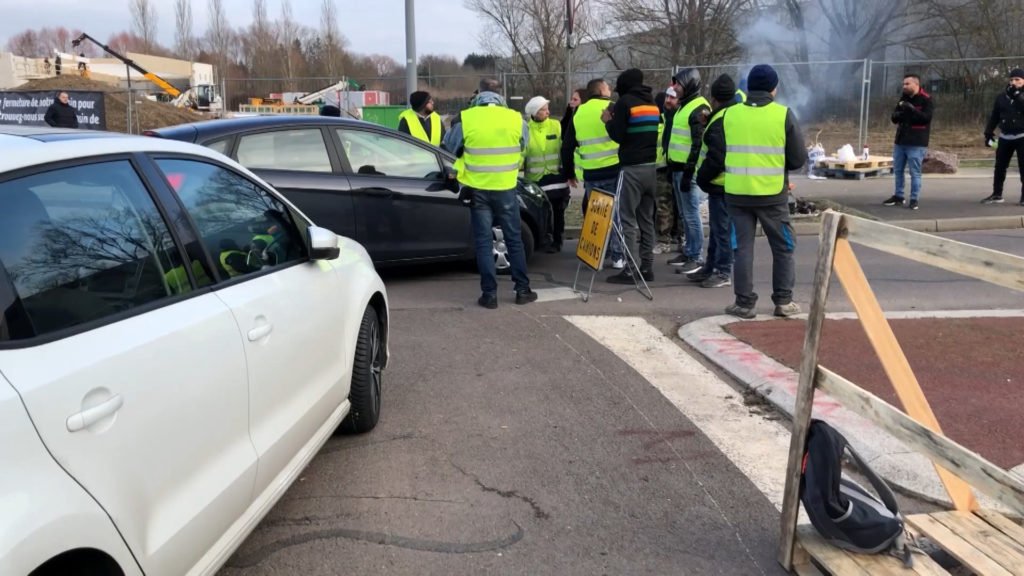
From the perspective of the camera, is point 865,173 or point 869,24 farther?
point 869,24

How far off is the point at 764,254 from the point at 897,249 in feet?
23.6

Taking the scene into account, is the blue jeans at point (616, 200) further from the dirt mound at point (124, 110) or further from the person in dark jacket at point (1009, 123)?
the dirt mound at point (124, 110)

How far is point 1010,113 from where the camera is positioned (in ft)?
39.2

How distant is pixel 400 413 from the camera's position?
475 centimetres

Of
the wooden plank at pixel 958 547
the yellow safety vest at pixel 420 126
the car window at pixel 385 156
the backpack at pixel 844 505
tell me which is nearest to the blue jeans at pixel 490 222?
the car window at pixel 385 156

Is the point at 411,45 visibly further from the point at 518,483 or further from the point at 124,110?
the point at 124,110

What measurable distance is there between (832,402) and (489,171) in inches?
136

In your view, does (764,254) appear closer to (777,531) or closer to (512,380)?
(512,380)

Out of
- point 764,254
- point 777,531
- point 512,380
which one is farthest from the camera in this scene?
point 764,254

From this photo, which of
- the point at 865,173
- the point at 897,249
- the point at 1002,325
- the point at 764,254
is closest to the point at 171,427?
the point at 897,249

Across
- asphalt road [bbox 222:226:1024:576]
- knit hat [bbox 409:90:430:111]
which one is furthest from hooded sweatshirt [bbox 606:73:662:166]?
knit hat [bbox 409:90:430:111]

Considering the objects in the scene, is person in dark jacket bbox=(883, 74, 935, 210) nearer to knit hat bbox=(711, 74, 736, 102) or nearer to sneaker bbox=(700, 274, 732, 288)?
sneaker bbox=(700, 274, 732, 288)

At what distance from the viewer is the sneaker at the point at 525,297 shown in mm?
7387

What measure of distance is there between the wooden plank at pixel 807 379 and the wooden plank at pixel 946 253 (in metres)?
0.09
